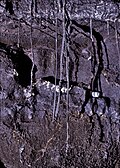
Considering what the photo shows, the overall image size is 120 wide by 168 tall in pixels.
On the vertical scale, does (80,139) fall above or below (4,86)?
below

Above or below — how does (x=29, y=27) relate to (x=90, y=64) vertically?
above

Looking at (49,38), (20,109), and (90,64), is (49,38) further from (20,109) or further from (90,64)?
(20,109)

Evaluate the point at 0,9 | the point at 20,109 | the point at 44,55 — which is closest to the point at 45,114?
the point at 20,109

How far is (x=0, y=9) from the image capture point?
3.50 ft

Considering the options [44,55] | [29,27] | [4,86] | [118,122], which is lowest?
[118,122]

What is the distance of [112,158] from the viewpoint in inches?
42.9

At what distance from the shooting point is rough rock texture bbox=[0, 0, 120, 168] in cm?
103

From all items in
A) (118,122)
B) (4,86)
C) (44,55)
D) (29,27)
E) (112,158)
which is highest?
(29,27)

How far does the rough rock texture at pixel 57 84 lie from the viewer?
1.03 meters

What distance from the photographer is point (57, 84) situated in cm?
105

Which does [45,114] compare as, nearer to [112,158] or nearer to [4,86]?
[4,86]

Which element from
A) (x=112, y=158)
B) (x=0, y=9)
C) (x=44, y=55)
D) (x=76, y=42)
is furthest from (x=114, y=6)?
(x=112, y=158)

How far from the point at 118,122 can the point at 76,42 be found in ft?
1.10

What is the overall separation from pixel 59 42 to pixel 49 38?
40 millimetres
